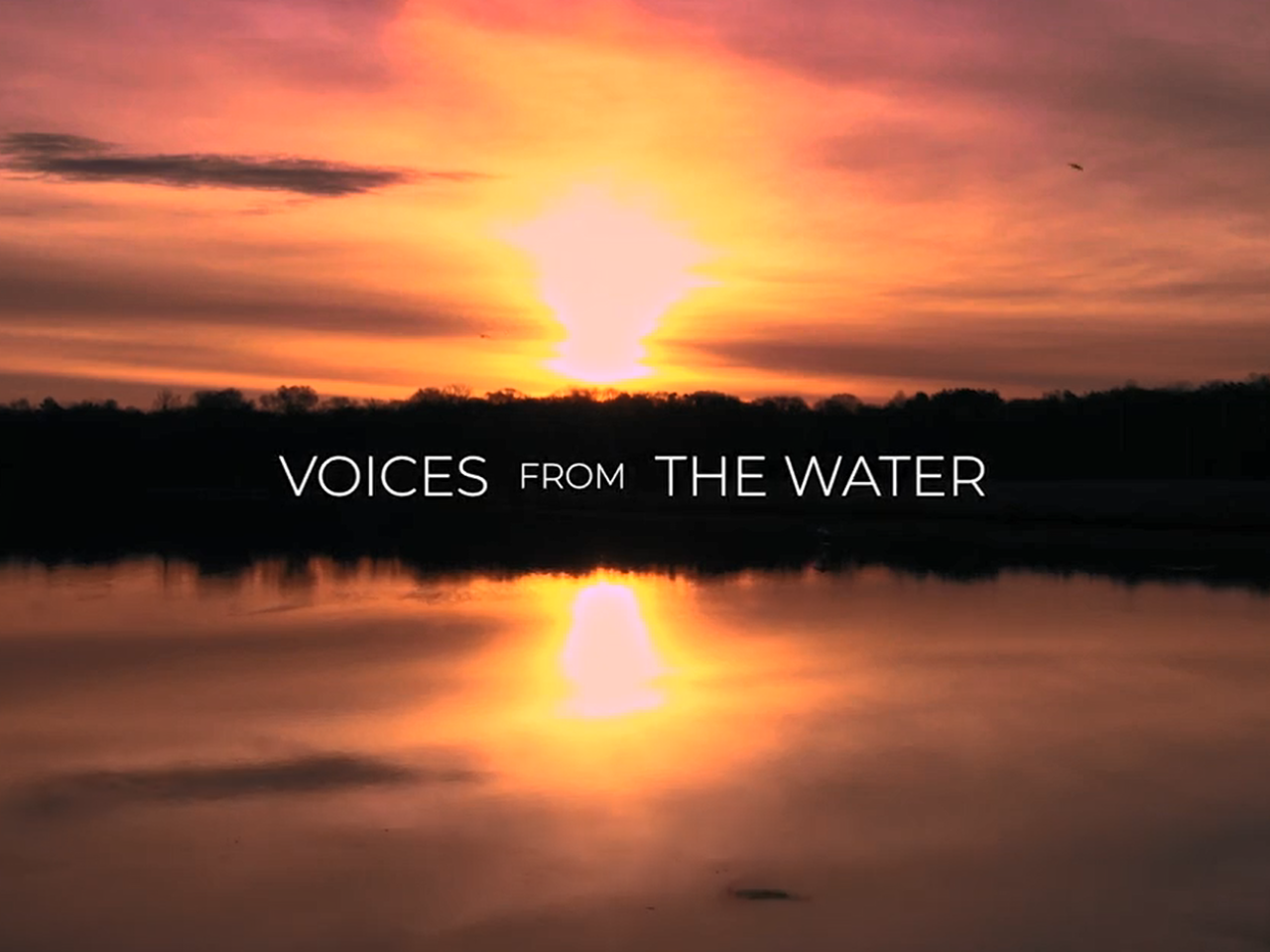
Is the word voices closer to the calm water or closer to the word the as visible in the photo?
the word the

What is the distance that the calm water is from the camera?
9117 mm

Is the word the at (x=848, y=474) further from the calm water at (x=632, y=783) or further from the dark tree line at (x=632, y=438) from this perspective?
the calm water at (x=632, y=783)

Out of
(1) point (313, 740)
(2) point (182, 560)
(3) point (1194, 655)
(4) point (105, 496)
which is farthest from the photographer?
(4) point (105, 496)

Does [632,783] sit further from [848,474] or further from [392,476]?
[392,476]

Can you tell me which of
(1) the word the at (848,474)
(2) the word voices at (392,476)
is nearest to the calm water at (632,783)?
(1) the word the at (848,474)

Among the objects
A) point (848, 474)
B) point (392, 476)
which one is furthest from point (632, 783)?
point (392, 476)

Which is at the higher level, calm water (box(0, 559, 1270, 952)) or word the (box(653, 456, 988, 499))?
word the (box(653, 456, 988, 499))

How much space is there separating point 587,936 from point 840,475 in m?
90.4

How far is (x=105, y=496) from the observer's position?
281 ft

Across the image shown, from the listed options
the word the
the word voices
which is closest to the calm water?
the word the

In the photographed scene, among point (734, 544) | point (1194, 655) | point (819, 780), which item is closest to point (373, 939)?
point (819, 780)

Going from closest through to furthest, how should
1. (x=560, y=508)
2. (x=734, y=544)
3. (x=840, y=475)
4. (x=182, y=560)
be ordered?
(x=182, y=560) < (x=734, y=544) < (x=560, y=508) < (x=840, y=475)

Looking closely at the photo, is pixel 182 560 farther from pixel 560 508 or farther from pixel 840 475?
pixel 840 475

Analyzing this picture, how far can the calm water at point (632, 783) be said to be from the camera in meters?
9.12
